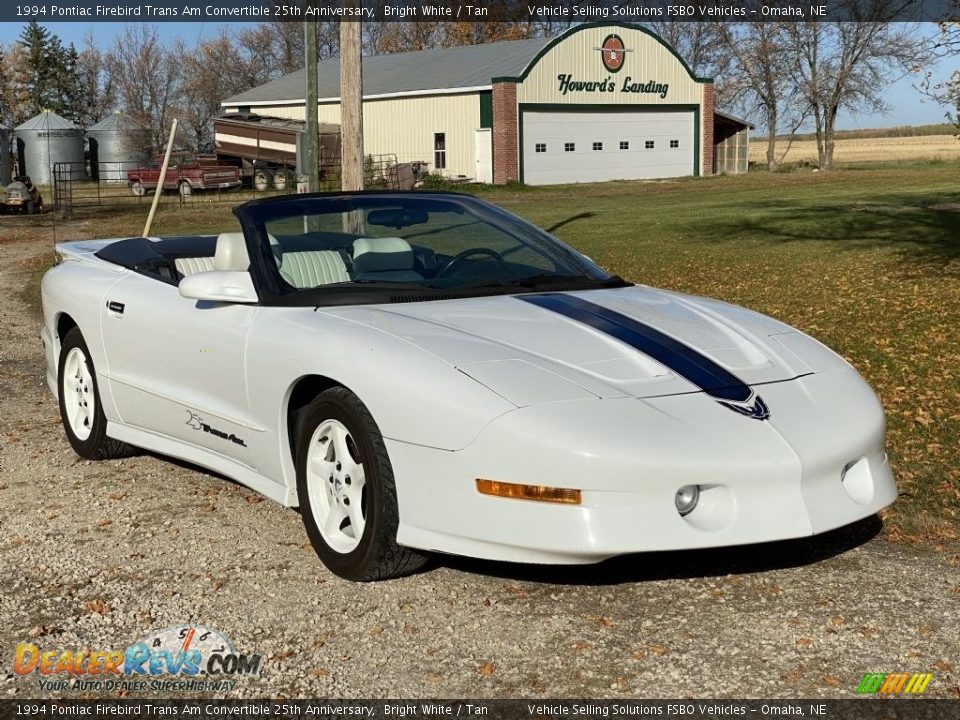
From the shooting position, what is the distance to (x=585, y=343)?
14.9ft

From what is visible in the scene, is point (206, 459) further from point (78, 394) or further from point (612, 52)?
point (612, 52)

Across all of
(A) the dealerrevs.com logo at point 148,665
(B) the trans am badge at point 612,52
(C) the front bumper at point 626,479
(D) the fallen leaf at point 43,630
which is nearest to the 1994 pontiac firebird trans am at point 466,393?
(C) the front bumper at point 626,479

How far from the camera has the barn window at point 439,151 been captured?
1784 inches

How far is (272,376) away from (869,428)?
2343 millimetres

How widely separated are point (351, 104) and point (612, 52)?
35.0 meters

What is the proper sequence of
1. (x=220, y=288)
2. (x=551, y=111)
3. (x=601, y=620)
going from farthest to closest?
(x=551, y=111) < (x=220, y=288) < (x=601, y=620)

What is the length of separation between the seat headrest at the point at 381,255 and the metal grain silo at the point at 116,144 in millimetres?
53521

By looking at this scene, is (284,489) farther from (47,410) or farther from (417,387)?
(47,410)

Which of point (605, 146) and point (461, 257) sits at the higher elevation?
point (605, 146)

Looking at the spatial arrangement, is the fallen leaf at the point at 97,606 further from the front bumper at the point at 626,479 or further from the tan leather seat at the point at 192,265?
the tan leather seat at the point at 192,265

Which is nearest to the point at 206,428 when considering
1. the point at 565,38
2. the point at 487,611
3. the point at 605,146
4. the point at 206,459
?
the point at 206,459

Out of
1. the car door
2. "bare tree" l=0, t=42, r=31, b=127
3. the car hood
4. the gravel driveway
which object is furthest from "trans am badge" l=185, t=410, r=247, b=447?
"bare tree" l=0, t=42, r=31, b=127

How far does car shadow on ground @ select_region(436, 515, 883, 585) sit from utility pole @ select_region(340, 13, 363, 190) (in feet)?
29.6

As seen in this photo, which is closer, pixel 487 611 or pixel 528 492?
pixel 528 492
